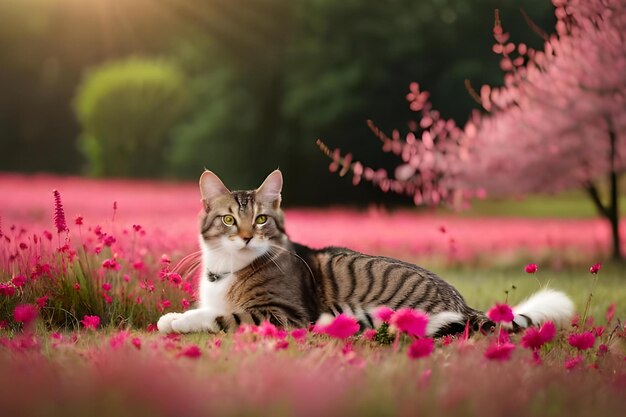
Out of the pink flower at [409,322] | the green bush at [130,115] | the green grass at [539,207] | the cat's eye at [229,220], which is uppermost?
the green bush at [130,115]

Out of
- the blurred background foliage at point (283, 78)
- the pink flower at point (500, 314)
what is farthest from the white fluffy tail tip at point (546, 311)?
the blurred background foliage at point (283, 78)

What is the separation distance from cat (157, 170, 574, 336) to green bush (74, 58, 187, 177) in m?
21.8

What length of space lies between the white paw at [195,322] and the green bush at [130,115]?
22.1m


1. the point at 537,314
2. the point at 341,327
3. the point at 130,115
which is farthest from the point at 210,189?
the point at 130,115

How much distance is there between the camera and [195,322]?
14.5 feet

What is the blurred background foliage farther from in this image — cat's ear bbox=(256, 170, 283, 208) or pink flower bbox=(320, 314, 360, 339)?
pink flower bbox=(320, 314, 360, 339)

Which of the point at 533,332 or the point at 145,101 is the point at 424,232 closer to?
the point at 533,332

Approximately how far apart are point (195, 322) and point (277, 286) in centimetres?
58

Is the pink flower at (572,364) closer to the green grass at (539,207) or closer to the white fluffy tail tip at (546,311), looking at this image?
the white fluffy tail tip at (546,311)

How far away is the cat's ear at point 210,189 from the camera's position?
4645 mm

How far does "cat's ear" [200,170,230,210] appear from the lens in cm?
464

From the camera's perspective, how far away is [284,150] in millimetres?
19844

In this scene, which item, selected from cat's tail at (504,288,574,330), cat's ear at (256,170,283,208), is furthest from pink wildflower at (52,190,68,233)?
cat's tail at (504,288,574,330)

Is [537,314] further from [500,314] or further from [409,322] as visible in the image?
[409,322]
